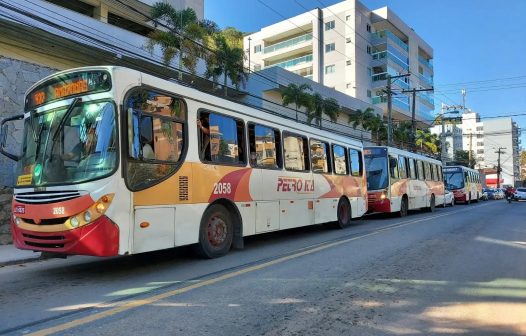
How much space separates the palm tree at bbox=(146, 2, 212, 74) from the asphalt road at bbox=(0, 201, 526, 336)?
1436 cm

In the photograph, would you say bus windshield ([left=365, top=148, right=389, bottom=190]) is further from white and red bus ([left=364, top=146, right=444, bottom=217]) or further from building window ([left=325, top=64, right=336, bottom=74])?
building window ([left=325, top=64, right=336, bottom=74])

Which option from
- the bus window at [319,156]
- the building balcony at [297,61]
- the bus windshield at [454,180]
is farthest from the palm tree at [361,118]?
the bus window at [319,156]

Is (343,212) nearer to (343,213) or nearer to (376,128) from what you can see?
(343,213)

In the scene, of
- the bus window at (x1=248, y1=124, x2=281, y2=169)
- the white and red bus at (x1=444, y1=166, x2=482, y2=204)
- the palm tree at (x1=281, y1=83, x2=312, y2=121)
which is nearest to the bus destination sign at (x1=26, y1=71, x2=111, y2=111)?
the bus window at (x1=248, y1=124, x2=281, y2=169)

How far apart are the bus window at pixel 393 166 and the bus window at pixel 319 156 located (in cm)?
698

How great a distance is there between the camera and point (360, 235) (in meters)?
12.8

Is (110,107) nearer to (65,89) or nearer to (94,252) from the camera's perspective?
(65,89)

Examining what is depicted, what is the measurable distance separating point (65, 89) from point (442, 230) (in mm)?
11410

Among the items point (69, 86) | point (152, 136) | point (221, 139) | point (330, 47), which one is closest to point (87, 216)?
point (152, 136)

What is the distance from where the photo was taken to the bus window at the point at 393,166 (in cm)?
2020

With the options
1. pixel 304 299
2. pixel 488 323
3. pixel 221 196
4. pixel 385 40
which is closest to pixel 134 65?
pixel 221 196

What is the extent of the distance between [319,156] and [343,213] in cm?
264

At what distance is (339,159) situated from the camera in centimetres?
1495

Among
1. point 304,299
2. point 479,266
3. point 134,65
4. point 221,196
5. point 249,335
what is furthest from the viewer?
point 134,65
